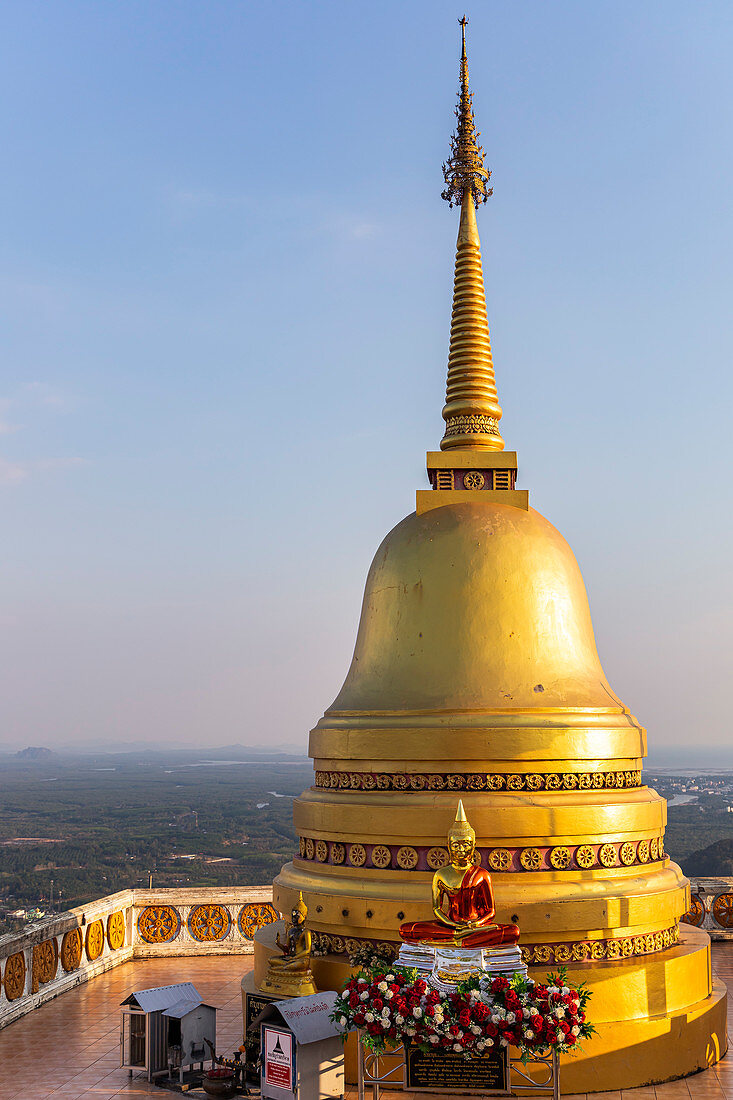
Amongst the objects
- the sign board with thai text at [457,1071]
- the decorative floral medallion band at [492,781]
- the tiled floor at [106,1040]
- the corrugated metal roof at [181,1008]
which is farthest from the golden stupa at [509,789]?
the sign board with thai text at [457,1071]

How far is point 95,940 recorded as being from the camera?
61.1 ft

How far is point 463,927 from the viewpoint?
12.2 meters

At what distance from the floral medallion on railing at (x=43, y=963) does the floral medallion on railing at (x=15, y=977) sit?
13.6 inches

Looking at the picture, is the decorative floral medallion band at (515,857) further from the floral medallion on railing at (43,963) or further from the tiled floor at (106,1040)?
the floral medallion on railing at (43,963)

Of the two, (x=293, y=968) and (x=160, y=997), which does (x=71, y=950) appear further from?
(x=293, y=968)

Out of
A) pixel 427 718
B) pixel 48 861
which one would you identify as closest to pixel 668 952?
pixel 427 718

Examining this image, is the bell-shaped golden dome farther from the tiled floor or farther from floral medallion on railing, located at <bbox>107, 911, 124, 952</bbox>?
floral medallion on railing, located at <bbox>107, 911, 124, 952</bbox>

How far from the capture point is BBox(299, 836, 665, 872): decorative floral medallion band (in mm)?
13711

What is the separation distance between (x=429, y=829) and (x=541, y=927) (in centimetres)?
184

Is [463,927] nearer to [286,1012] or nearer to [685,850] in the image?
[286,1012]

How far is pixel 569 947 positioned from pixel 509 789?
2.10 meters

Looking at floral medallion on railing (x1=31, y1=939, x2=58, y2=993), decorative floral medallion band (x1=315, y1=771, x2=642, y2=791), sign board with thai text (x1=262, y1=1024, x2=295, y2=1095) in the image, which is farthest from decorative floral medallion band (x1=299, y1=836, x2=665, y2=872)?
floral medallion on railing (x1=31, y1=939, x2=58, y2=993)

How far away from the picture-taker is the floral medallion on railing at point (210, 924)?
2012 cm

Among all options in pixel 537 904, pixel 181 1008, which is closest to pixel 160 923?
pixel 181 1008
